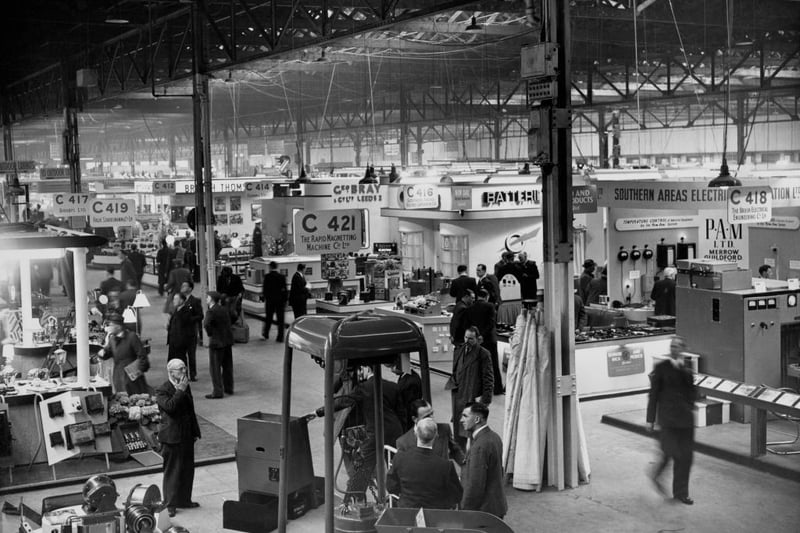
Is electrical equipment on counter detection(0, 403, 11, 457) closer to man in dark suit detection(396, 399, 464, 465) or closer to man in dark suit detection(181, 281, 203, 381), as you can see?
man in dark suit detection(181, 281, 203, 381)

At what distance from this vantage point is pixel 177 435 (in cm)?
915

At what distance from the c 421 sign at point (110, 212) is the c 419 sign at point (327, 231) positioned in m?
12.0

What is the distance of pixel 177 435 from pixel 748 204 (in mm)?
9148

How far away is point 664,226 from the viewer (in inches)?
818

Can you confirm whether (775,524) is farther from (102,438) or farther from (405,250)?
(405,250)

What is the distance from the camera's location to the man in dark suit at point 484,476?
7348mm

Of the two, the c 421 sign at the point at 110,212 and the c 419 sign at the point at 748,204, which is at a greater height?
the c 421 sign at the point at 110,212

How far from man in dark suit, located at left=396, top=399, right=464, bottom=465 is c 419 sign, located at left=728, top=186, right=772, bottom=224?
7.35 m

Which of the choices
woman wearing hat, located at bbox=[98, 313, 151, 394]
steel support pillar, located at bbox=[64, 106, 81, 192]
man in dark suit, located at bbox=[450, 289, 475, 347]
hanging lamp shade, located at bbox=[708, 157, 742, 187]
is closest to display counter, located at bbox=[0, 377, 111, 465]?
woman wearing hat, located at bbox=[98, 313, 151, 394]

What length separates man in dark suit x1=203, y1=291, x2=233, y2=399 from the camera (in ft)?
46.3

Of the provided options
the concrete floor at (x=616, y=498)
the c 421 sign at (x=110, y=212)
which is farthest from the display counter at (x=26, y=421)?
the c 421 sign at (x=110, y=212)

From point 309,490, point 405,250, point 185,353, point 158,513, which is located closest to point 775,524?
point 309,490

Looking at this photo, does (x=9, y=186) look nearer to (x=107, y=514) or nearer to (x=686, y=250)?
(x=686, y=250)

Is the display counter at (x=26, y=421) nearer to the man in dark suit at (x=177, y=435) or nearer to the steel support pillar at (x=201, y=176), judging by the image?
the man in dark suit at (x=177, y=435)
